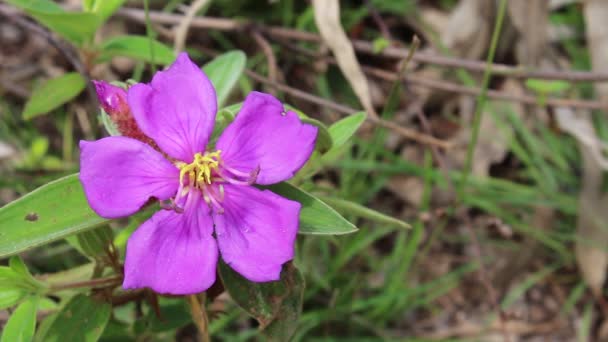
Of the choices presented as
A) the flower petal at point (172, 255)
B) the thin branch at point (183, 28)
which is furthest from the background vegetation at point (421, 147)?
the flower petal at point (172, 255)

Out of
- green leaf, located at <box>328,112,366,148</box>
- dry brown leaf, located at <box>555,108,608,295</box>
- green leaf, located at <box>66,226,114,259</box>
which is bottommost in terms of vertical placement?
dry brown leaf, located at <box>555,108,608,295</box>

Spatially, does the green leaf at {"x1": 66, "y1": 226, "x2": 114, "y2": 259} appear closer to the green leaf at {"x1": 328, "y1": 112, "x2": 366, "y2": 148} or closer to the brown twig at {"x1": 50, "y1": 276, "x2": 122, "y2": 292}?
the brown twig at {"x1": 50, "y1": 276, "x2": 122, "y2": 292}

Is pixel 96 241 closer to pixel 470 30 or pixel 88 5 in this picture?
pixel 88 5

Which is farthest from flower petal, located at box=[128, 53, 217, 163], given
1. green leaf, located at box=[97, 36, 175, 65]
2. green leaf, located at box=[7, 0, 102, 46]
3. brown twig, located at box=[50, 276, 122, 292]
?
green leaf, located at box=[97, 36, 175, 65]

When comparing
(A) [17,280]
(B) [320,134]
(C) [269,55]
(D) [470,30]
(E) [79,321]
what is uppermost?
(B) [320,134]

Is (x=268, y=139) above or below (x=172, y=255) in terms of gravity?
above

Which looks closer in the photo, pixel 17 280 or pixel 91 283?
pixel 17 280

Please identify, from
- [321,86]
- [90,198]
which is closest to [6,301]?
[90,198]

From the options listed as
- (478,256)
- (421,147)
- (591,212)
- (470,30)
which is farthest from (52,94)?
(591,212)
